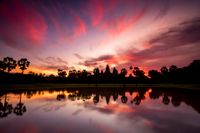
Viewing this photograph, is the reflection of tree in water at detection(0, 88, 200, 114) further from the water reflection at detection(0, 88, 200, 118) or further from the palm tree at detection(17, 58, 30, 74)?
the palm tree at detection(17, 58, 30, 74)

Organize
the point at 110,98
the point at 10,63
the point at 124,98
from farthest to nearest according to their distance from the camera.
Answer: the point at 10,63 < the point at 124,98 < the point at 110,98

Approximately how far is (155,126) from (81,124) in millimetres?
4184

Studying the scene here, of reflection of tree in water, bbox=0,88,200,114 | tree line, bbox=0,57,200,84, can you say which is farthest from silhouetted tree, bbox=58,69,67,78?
reflection of tree in water, bbox=0,88,200,114

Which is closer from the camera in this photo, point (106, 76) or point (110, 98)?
point (110, 98)

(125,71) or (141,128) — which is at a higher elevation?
(125,71)

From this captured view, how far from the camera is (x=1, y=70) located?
70.6 meters

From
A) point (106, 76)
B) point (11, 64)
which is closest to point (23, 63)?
point (11, 64)

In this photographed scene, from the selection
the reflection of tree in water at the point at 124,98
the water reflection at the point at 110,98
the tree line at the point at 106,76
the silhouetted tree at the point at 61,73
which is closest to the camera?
the water reflection at the point at 110,98

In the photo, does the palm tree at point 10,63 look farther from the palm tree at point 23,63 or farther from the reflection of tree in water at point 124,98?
the reflection of tree in water at point 124,98

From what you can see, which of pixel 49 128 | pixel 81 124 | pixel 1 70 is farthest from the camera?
pixel 1 70

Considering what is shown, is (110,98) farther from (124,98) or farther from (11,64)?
(11,64)

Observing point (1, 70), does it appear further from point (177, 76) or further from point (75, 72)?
point (177, 76)

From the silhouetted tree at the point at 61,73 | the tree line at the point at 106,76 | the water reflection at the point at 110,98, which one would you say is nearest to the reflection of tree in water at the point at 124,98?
the water reflection at the point at 110,98

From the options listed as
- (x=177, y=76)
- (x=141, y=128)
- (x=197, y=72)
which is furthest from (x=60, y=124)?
(x=177, y=76)
